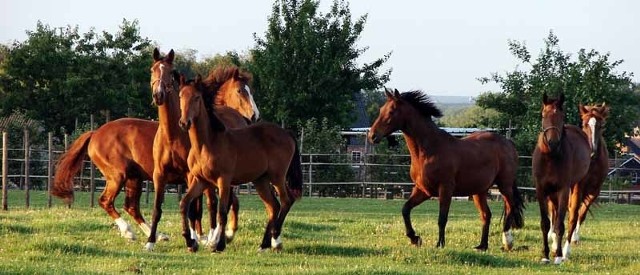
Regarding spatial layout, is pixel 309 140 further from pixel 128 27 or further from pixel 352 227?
pixel 352 227

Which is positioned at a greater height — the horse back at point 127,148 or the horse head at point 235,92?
the horse head at point 235,92

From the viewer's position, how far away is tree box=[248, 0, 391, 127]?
144 ft

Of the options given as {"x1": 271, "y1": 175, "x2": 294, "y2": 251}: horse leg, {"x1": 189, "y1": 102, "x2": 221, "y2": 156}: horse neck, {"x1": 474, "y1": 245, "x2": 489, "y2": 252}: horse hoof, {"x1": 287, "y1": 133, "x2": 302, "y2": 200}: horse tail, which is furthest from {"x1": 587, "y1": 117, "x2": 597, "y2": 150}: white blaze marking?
{"x1": 189, "y1": 102, "x2": 221, "y2": 156}: horse neck

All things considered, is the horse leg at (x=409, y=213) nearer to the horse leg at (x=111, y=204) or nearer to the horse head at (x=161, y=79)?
the horse head at (x=161, y=79)

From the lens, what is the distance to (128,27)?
161 ft

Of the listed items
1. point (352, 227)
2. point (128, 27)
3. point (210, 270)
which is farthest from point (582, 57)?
point (210, 270)

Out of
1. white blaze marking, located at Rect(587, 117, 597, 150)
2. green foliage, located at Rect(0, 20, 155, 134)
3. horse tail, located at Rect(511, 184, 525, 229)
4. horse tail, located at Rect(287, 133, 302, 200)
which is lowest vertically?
horse tail, located at Rect(511, 184, 525, 229)

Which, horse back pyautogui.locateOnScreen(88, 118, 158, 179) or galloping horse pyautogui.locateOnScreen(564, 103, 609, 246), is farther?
galloping horse pyautogui.locateOnScreen(564, 103, 609, 246)

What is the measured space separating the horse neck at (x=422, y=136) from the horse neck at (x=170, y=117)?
3.00m

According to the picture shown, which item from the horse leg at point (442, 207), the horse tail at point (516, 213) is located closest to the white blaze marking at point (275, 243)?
the horse leg at point (442, 207)

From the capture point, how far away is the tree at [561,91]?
122ft

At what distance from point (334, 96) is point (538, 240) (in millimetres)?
29499

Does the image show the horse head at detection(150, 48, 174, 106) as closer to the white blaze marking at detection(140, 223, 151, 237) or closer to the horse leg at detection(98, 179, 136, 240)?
the white blaze marking at detection(140, 223, 151, 237)

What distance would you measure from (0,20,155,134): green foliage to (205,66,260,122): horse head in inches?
1175
